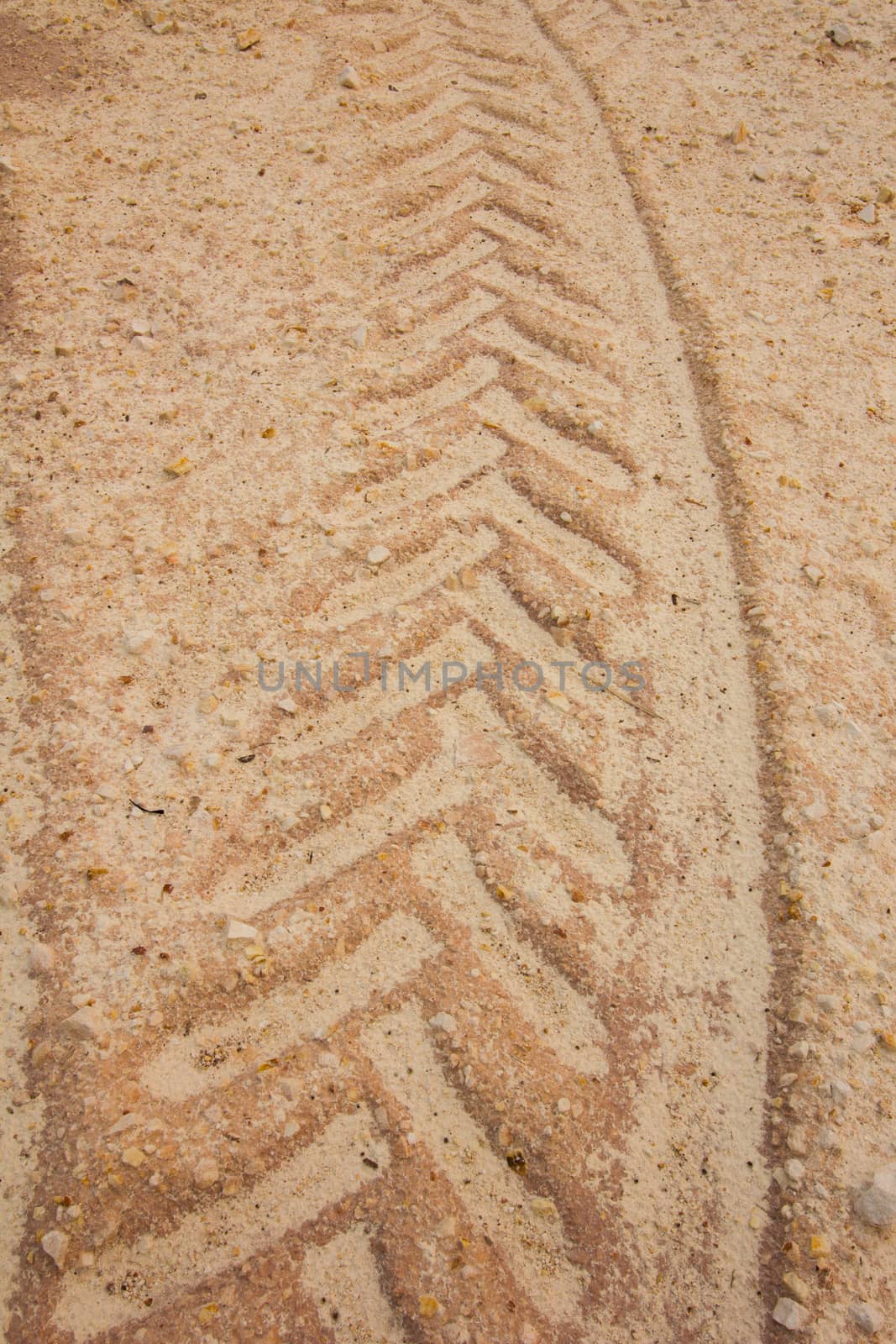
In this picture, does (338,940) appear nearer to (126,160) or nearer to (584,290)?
(584,290)

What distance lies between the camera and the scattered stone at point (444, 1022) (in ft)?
5.59

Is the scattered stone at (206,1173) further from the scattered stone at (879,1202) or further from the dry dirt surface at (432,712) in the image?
the scattered stone at (879,1202)

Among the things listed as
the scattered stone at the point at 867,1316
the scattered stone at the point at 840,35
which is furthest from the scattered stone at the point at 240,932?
A: the scattered stone at the point at 840,35

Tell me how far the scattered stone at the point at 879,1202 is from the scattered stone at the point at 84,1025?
141 cm

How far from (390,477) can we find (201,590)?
25.2 inches

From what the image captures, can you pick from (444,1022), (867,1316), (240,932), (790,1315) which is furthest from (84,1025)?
(867,1316)

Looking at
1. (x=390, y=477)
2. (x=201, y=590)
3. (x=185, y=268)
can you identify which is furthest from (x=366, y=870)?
(x=185, y=268)

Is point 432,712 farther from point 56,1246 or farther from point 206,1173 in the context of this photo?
point 56,1246

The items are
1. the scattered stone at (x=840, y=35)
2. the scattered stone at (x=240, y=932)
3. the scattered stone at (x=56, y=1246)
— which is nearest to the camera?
the scattered stone at (x=56, y=1246)

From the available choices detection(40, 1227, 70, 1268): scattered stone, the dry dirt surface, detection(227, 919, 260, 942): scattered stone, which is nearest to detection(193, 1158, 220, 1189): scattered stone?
the dry dirt surface

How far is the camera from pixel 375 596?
2307mm

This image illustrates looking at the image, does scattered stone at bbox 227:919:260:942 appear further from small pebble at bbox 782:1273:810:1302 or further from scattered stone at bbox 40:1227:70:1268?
small pebble at bbox 782:1273:810:1302

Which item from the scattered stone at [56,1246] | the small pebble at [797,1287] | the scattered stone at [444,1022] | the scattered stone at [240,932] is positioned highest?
the scattered stone at [240,932]

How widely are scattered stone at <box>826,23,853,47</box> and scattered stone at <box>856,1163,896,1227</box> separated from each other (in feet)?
15.4
